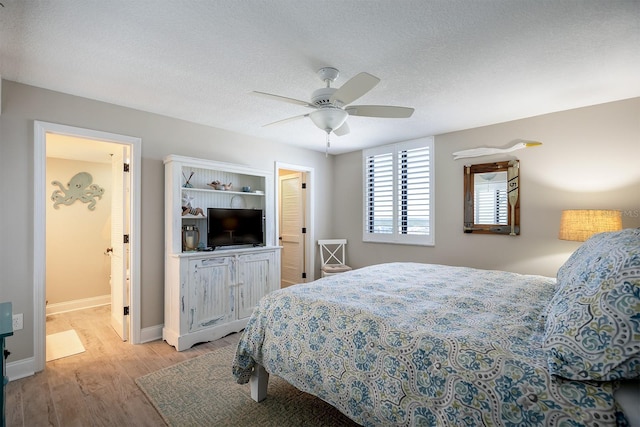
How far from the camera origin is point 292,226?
5309 mm

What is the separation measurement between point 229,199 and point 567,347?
11.7ft

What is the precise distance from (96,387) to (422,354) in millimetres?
→ 2566

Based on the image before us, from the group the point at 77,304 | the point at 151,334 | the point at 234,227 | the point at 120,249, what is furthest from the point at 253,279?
the point at 77,304

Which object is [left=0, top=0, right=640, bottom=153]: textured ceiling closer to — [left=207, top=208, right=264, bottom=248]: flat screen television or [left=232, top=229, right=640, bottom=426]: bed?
[left=207, top=208, right=264, bottom=248]: flat screen television

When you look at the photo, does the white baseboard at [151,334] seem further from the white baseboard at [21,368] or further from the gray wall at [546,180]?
the gray wall at [546,180]

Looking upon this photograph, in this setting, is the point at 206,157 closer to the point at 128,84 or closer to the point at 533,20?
the point at 128,84

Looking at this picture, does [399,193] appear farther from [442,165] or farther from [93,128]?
[93,128]

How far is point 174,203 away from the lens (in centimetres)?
319

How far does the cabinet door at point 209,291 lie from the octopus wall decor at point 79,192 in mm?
2861

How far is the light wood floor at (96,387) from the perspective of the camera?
2.01 meters

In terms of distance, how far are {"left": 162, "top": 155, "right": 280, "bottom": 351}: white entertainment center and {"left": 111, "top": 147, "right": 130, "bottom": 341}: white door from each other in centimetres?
43

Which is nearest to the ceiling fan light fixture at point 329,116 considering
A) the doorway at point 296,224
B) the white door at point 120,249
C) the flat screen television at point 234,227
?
the flat screen television at point 234,227

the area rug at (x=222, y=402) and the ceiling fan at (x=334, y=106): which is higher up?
the ceiling fan at (x=334, y=106)

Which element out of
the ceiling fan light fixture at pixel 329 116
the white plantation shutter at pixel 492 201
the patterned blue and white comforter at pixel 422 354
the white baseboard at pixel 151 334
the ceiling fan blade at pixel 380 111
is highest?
the ceiling fan blade at pixel 380 111
